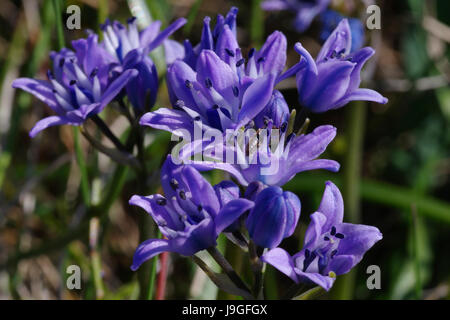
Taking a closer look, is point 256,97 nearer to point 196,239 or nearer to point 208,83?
point 208,83

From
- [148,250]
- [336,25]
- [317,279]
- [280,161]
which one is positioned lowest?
[317,279]

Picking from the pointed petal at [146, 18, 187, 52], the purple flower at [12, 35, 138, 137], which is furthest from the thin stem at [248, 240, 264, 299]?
the pointed petal at [146, 18, 187, 52]

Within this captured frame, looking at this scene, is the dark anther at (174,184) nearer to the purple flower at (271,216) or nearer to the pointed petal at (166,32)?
the purple flower at (271,216)

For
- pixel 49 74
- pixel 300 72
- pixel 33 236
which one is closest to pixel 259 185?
pixel 300 72

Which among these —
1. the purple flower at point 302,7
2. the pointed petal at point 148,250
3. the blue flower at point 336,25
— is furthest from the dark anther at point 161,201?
the purple flower at point 302,7

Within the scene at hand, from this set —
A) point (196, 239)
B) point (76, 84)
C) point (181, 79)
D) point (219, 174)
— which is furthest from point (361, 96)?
point (219, 174)

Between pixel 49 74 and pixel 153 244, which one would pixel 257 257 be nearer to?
pixel 153 244
